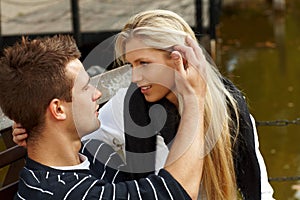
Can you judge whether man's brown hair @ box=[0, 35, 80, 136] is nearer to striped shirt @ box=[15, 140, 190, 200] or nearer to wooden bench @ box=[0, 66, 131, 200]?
striped shirt @ box=[15, 140, 190, 200]

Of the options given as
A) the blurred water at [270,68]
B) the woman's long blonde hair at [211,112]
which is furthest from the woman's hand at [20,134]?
the blurred water at [270,68]

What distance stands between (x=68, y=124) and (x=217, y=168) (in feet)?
1.80

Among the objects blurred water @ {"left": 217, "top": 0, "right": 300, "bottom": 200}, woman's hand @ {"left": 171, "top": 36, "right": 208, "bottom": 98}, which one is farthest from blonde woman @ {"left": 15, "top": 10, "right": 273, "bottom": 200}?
blurred water @ {"left": 217, "top": 0, "right": 300, "bottom": 200}

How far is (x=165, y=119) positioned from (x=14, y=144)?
77cm

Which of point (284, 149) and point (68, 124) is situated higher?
point (68, 124)

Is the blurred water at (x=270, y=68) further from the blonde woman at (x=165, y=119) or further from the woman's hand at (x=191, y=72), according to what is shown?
the woman's hand at (x=191, y=72)

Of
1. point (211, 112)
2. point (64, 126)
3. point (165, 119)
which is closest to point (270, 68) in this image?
point (165, 119)

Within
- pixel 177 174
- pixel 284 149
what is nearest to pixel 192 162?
pixel 177 174

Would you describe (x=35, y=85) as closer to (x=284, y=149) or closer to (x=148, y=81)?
(x=148, y=81)

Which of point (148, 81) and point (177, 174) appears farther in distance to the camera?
point (148, 81)

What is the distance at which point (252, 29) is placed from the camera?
14.0m

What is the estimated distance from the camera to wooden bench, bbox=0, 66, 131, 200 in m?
2.57

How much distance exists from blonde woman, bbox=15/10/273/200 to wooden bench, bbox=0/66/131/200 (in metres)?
0.38

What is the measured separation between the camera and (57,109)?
5.93 feet
